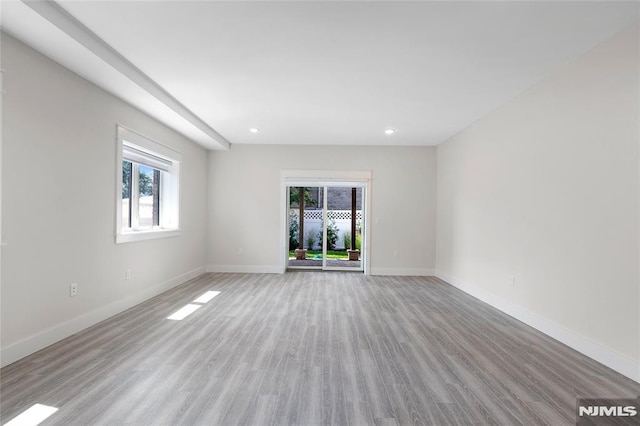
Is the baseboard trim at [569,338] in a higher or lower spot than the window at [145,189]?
lower

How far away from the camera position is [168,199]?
5.30 meters

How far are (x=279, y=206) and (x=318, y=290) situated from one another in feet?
7.01

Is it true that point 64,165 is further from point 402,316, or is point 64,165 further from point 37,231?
point 402,316

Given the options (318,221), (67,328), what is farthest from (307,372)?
(318,221)

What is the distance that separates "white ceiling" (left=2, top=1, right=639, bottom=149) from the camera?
2271mm

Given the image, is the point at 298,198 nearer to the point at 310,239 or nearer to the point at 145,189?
the point at 310,239

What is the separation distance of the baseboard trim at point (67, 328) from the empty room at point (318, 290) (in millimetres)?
19

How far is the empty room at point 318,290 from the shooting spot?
2137 millimetres

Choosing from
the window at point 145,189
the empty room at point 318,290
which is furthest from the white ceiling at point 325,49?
the window at point 145,189

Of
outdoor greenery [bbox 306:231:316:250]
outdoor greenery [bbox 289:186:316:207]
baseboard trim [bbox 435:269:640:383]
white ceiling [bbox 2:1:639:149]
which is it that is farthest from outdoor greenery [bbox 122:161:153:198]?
baseboard trim [bbox 435:269:640:383]

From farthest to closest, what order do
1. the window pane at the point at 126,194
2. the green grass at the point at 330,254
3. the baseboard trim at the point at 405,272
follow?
the green grass at the point at 330,254 → the baseboard trim at the point at 405,272 → the window pane at the point at 126,194

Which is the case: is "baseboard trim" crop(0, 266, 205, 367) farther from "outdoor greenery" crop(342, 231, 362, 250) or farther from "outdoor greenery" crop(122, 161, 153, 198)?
"outdoor greenery" crop(342, 231, 362, 250)

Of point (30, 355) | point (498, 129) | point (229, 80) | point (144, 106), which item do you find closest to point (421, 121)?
point (498, 129)

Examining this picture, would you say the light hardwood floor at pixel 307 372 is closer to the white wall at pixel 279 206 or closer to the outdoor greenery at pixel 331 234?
the white wall at pixel 279 206
